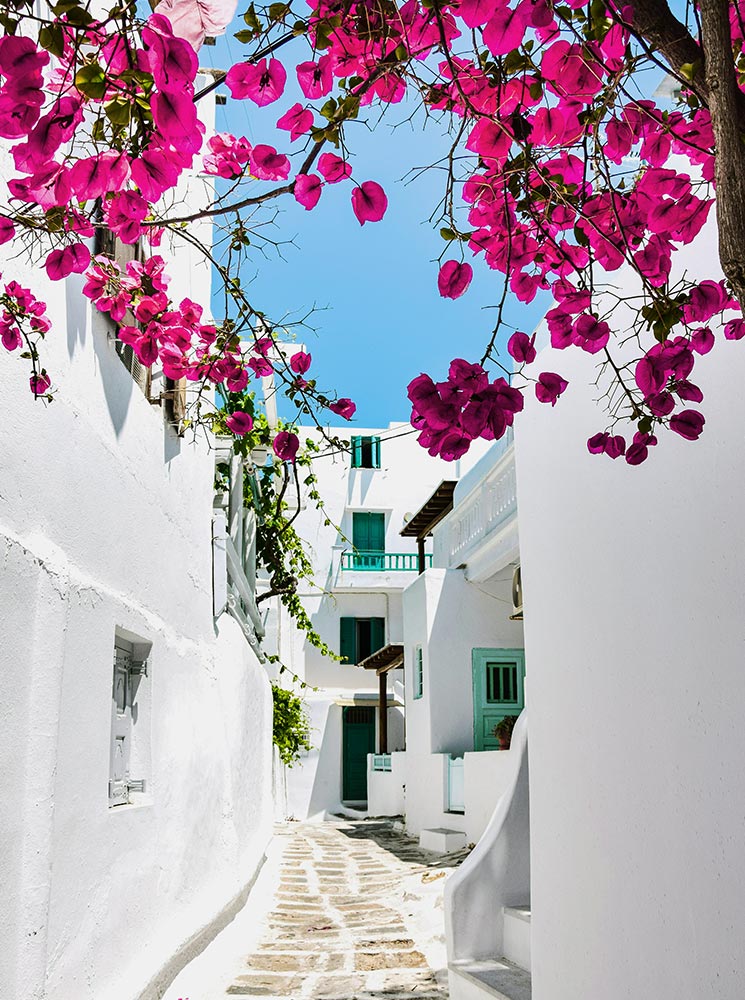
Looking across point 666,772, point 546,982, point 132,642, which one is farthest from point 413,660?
point 666,772

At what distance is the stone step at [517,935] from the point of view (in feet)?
16.3

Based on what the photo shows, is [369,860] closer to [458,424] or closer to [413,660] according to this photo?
[413,660]

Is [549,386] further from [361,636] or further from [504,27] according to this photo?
[361,636]

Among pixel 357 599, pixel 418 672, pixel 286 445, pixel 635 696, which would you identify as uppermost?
pixel 357 599

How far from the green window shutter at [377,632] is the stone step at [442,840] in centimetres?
1275

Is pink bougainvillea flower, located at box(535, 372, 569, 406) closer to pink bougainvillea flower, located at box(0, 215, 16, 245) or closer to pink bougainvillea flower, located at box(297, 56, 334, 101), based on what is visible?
pink bougainvillea flower, located at box(297, 56, 334, 101)

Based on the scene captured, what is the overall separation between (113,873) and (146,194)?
333 centimetres

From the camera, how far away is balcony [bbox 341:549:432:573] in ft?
83.5

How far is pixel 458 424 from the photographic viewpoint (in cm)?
210

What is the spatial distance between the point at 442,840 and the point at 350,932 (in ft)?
14.8

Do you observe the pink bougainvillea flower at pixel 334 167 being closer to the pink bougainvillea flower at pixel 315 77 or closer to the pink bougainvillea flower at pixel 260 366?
the pink bougainvillea flower at pixel 315 77

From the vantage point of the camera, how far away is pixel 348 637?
25.0m

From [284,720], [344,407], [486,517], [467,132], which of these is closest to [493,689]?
[486,517]

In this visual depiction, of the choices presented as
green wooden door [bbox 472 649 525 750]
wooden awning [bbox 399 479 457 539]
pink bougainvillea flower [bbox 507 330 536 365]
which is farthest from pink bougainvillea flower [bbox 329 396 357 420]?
wooden awning [bbox 399 479 457 539]
